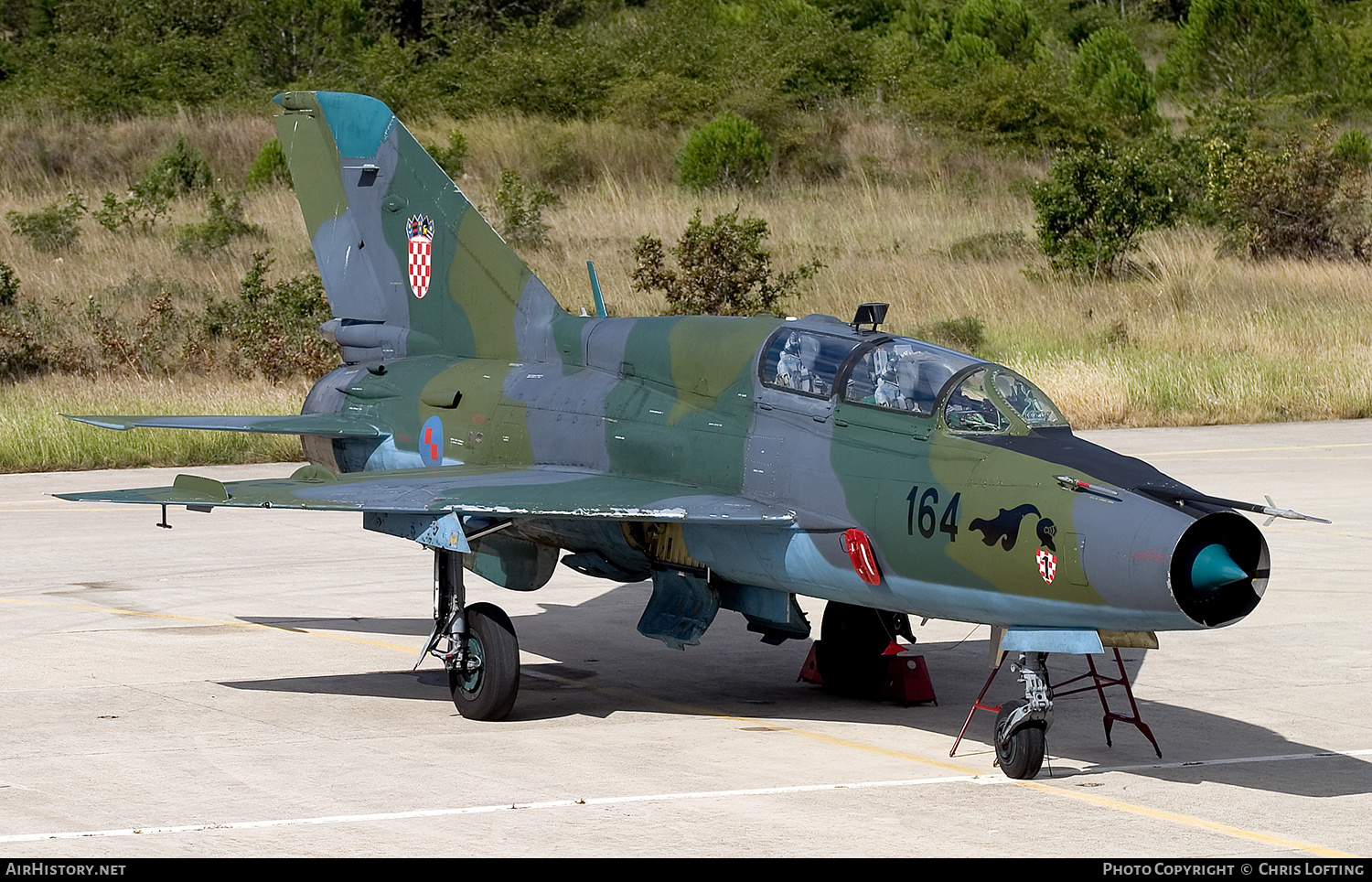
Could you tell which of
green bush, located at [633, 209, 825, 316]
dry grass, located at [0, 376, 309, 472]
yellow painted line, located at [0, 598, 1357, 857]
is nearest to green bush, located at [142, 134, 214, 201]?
green bush, located at [633, 209, 825, 316]

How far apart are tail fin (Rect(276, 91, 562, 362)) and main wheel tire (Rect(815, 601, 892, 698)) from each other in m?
3.41

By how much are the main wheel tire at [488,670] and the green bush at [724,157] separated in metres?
37.3

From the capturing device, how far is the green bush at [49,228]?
4041 cm

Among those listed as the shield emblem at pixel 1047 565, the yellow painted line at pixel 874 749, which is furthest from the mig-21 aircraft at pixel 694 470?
the yellow painted line at pixel 874 749

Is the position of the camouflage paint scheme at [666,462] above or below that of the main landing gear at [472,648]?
above

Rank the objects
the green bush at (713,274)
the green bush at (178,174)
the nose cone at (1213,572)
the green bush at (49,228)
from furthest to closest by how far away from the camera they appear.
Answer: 1. the green bush at (178,174)
2. the green bush at (49,228)
3. the green bush at (713,274)
4. the nose cone at (1213,572)

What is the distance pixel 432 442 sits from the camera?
13.4 metres

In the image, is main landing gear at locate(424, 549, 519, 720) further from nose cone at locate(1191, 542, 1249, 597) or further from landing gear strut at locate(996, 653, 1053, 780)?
nose cone at locate(1191, 542, 1249, 597)

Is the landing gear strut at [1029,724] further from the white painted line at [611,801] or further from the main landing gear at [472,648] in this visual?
the main landing gear at [472,648]

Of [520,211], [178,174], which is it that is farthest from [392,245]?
[178,174]

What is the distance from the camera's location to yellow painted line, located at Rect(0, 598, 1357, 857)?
8461 millimetres

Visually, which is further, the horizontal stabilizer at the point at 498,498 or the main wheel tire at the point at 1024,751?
the horizontal stabilizer at the point at 498,498

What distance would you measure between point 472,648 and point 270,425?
3.18 m

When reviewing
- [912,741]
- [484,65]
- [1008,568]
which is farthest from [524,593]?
[484,65]
